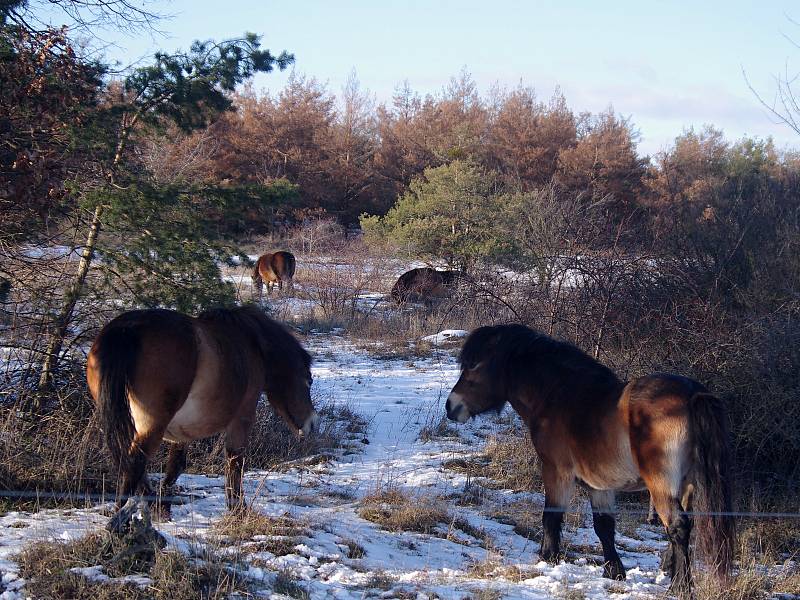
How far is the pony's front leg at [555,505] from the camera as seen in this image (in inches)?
181

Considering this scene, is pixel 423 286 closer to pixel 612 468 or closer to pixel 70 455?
pixel 70 455

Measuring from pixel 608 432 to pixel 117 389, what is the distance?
9.53 ft

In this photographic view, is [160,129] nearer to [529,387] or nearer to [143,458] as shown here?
[143,458]

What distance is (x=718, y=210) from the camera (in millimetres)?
8406

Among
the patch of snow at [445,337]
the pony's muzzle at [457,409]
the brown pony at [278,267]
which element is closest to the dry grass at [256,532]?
the pony's muzzle at [457,409]

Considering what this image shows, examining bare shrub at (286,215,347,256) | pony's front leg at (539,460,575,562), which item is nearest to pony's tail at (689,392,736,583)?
pony's front leg at (539,460,575,562)

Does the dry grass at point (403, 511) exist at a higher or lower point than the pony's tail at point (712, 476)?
lower

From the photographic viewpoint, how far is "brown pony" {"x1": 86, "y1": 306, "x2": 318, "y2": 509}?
425cm

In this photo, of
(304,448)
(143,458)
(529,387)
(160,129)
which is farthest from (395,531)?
(160,129)

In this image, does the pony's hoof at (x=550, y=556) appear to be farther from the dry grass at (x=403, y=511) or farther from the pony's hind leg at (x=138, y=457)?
the pony's hind leg at (x=138, y=457)

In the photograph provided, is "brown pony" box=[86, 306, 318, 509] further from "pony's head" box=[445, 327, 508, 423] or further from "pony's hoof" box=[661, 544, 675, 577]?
"pony's hoof" box=[661, 544, 675, 577]

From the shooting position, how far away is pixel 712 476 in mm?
3867

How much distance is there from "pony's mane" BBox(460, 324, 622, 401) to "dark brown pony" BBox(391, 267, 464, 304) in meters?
10.3

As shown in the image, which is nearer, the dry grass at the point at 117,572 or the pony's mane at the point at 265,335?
the dry grass at the point at 117,572
